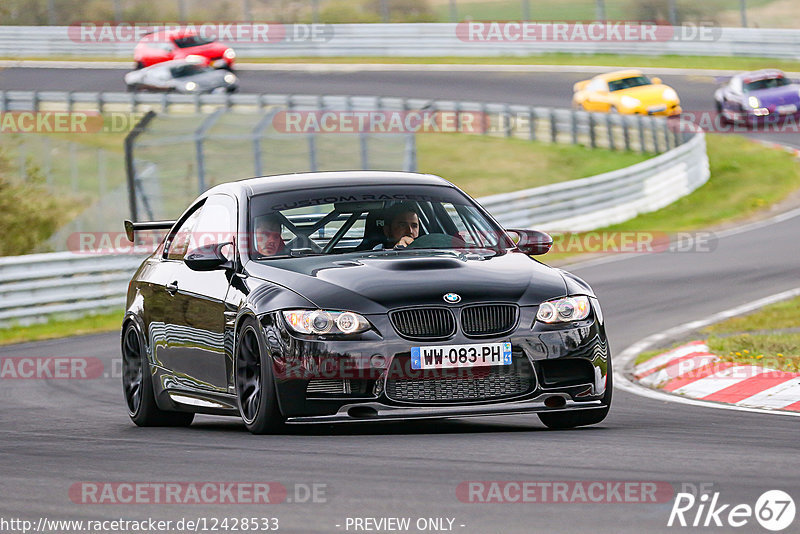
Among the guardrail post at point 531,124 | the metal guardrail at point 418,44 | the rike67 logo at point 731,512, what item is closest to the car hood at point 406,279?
the rike67 logo at point 731,512

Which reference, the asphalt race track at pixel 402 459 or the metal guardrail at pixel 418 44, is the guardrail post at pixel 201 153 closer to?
the asphalt race track at pixel 402 459

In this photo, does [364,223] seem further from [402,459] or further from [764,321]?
[764,321]

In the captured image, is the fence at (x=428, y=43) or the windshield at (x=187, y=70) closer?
the windshield at (x=187, y=70)

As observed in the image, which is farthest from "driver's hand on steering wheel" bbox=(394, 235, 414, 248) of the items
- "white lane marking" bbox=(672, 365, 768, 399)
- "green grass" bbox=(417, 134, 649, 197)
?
"green grass" bbox=(417, 134, 649, 197)

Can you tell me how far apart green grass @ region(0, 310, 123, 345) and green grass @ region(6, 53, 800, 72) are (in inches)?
1306

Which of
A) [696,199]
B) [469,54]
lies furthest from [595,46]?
[696,199]

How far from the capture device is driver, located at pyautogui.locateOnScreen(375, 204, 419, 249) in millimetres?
8594

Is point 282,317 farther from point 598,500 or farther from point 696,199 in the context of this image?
point 696,199

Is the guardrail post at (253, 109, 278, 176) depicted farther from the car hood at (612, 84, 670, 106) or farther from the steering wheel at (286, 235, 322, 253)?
the car hood at (612, 84, 670, 106)

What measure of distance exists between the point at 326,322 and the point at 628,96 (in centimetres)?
3274

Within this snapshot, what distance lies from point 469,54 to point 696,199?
87.4ft

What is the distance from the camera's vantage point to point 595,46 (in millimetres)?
54156

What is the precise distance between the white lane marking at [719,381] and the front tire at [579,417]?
2.33m

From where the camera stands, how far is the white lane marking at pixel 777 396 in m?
9.30
